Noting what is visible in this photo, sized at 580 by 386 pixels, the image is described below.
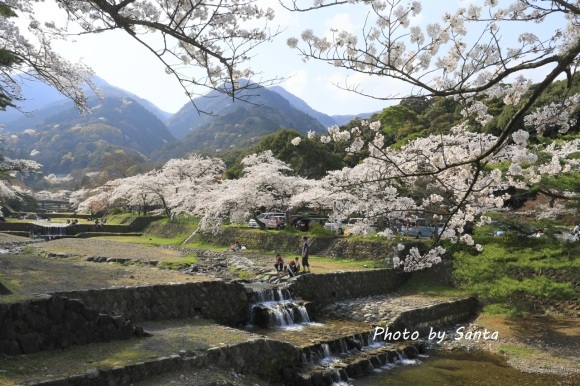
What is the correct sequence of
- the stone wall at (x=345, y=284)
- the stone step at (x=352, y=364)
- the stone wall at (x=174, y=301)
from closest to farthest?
the stone step at (x=352, y=364) → the stone wall at (x=174, y=301) → the stone wall at (x=345, y=284)

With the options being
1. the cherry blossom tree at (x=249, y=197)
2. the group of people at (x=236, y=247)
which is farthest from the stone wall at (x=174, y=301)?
the cherry blossom tree at (x=249, y=197)

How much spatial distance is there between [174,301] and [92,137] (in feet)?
476

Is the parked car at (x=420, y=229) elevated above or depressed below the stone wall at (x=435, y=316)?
above

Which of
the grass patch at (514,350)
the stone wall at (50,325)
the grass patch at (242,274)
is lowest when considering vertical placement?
the grass patch at (514,350)

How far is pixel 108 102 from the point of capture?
193250 mm

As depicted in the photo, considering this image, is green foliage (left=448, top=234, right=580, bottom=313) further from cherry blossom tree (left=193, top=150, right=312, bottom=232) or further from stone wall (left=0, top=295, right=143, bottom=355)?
cherry blossom tree (left=193, top=150, right=312, bottom=232)

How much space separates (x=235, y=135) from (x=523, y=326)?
110889mm

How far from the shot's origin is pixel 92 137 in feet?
454

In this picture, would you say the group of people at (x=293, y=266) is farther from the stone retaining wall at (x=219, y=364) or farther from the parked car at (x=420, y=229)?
the parked car at (x=420, y=229)

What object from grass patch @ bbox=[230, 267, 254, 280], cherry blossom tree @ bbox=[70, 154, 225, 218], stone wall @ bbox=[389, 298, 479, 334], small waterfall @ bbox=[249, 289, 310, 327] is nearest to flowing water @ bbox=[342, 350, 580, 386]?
stone wall @ bbox=[389, 298, 479, 334]

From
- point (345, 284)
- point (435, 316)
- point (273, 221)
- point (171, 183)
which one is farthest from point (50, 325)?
point (171, 183)

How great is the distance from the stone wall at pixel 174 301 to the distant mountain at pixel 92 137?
90504 millimetres

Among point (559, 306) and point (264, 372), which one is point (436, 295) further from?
point (264, 372)

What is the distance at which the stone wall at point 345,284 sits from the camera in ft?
47.5
